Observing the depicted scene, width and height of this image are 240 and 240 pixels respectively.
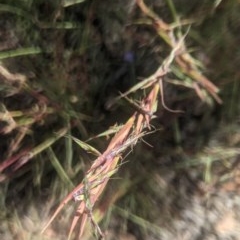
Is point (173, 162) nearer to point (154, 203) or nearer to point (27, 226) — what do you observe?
point (154, 203)

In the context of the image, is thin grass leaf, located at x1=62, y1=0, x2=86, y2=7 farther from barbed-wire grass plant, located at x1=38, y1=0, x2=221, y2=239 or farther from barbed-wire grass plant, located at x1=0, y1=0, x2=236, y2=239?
barbed-wire grass plant, located at x1=38, y1=0, x2=221, y2=239

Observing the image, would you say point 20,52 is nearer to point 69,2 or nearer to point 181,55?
point 69,2

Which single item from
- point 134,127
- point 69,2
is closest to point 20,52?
point 69,2

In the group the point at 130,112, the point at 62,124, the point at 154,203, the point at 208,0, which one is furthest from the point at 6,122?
the point at 208,0

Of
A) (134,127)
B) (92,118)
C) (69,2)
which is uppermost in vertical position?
(69,2)

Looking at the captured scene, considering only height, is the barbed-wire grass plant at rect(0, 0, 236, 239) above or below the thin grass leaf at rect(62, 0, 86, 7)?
below

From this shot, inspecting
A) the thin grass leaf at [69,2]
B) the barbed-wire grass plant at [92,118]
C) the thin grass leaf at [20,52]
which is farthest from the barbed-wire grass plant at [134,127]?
the thin grass leaf at [20,52]

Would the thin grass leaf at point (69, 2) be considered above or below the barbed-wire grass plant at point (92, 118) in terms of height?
above

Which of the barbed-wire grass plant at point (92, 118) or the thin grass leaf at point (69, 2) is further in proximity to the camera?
the thin grass leaf at point (69, 2)

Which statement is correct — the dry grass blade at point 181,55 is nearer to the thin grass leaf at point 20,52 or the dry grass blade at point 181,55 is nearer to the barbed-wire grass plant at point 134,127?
the barbed-wire grass plant at point 134,127

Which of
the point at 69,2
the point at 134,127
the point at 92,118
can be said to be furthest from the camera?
the point at 92,118

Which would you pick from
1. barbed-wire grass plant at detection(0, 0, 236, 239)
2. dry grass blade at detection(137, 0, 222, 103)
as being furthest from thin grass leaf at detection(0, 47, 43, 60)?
dry grass blade at detection(137, 0, 222, 103)
